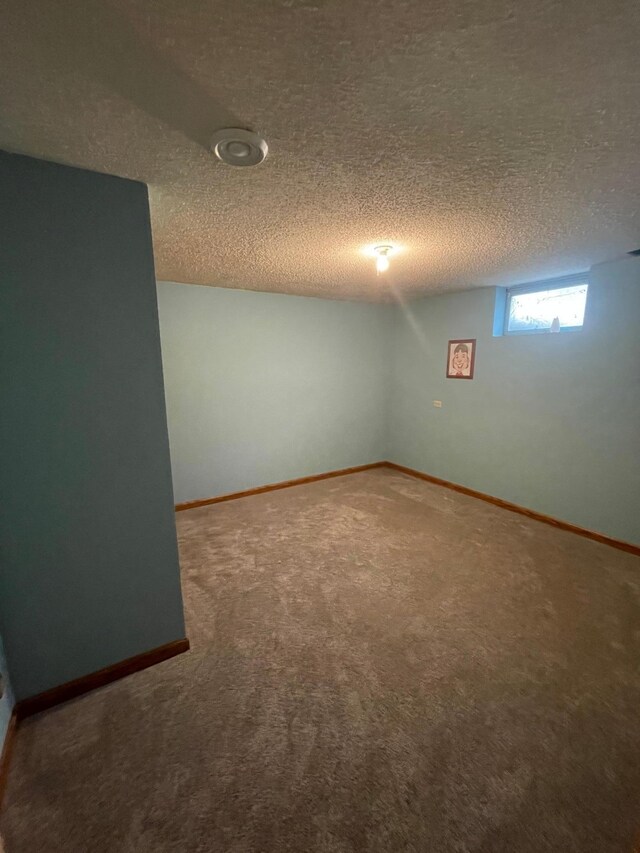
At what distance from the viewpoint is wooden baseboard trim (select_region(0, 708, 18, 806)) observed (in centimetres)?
120

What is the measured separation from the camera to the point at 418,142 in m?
1.17

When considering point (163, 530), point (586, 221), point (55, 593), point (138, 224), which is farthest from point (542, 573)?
point (138, 224)

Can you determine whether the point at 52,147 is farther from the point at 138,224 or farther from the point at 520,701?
the point at 520,701

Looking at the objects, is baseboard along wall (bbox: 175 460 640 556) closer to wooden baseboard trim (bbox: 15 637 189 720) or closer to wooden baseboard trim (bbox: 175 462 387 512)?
wooden baseboard trim (bbox: 175 462 387 512)

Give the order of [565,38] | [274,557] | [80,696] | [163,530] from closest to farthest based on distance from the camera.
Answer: [565,38] → [80,696] → [163,530] → [274,557]

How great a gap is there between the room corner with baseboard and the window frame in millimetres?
253

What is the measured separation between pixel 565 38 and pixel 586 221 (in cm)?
143

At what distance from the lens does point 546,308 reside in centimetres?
323

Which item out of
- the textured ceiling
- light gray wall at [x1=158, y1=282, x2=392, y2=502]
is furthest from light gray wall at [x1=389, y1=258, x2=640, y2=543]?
the textured ceiling

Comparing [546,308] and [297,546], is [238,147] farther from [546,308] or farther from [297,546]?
[546,308]

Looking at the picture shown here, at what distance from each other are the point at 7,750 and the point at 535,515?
386cm

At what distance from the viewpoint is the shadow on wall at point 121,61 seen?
73 centimetres

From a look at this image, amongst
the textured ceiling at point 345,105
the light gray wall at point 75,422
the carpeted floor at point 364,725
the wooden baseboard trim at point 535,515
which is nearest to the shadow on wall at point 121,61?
the textured ceiling at point 345,105

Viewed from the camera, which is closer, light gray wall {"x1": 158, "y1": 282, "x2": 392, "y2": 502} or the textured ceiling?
the textured ceiling
